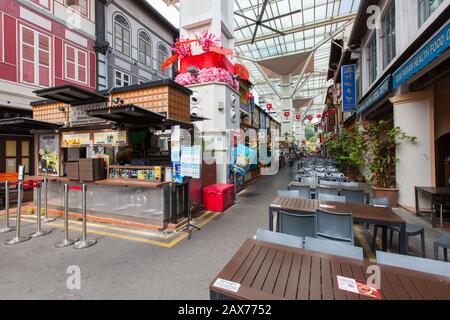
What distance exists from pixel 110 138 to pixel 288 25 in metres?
19.7

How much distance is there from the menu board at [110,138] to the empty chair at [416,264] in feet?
20.2

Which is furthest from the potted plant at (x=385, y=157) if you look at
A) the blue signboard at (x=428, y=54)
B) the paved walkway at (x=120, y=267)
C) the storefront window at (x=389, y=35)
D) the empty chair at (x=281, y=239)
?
the empty chair at (x=281, y=239)

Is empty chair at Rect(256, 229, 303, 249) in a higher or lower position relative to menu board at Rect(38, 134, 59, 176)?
lower

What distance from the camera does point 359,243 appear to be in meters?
4.61

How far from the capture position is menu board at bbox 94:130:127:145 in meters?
6.02

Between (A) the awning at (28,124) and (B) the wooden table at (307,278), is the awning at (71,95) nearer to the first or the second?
(A) the awning at (28,124)

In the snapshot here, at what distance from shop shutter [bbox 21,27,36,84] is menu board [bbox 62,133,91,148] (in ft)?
12.4

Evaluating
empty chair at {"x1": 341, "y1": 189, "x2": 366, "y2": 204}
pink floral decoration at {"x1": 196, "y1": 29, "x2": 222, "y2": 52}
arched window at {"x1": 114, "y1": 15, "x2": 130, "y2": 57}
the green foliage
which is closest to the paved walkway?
empty chair at {"x1": 341, "y1": 189, "x2": 366, "y2": 204}

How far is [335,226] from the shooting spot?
3533mm

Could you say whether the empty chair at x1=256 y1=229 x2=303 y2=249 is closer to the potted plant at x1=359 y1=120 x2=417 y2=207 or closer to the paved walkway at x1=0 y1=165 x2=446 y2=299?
the paved walkway at x1=0 y1=165 x2=446 y2=299

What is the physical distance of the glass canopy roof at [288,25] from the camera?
54.2ft

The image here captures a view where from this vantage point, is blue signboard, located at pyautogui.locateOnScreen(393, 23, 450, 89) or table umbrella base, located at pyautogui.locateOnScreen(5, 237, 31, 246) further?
table umbrella base, located at pyautogui.locateOnScreen(5, 237, 31, 246)

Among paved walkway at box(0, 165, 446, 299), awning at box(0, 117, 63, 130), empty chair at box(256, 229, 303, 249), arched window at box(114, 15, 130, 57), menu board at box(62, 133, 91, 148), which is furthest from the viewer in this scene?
arched window at box(114, 15, 130, 57)

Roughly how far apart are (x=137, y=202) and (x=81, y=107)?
12.3 ft
